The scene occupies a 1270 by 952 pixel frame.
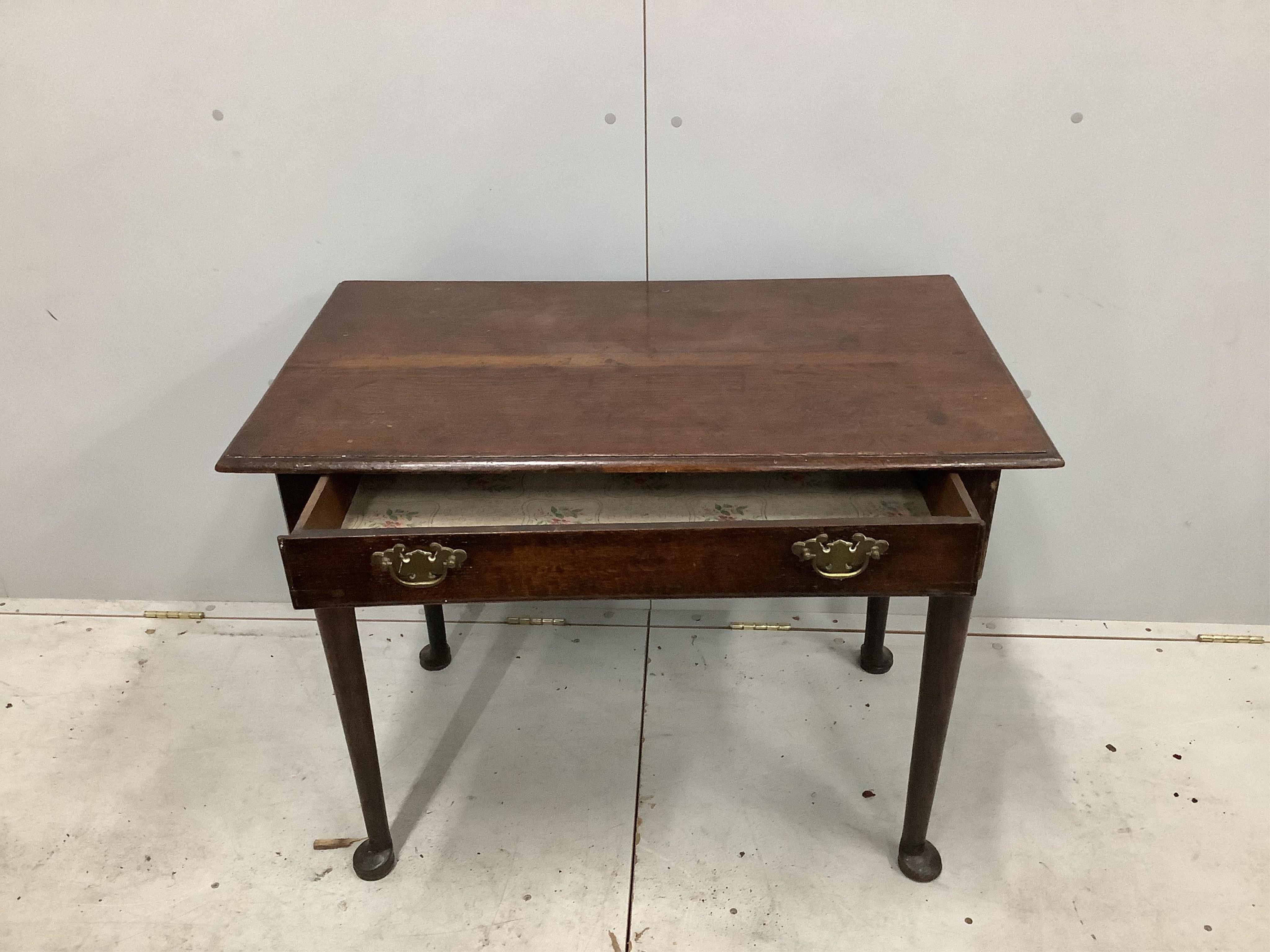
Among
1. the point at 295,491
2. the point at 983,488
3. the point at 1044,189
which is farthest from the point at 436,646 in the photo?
the point at 1044,189

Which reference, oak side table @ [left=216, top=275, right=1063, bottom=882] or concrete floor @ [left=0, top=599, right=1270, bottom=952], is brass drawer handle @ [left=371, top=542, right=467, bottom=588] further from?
concrete floor @ [left=0, top=599, right=1270, bottom=952]

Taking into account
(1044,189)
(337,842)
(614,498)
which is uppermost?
(1044,189)

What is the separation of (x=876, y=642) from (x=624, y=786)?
537mm

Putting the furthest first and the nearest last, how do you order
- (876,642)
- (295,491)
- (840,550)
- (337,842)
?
(876,642)
(337,842)
(295,491)
(840,550)

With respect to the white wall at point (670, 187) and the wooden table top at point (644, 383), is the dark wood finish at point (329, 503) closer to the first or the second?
the wooden table top at point (644, 383)

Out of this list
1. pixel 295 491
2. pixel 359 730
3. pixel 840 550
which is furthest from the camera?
pixel 359 730

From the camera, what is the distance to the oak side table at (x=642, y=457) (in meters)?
1.14

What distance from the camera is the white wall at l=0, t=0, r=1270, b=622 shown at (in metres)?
1.51

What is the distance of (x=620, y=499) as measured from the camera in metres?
1.30

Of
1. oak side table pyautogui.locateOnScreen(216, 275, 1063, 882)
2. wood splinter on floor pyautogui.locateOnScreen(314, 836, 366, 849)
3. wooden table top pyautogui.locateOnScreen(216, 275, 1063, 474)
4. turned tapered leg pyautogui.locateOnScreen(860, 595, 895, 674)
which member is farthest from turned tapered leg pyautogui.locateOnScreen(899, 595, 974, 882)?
wood splinter on floor pyautogui.locateOnScreen(314, 836, 366, 849)

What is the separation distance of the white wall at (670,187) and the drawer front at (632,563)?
0.68m

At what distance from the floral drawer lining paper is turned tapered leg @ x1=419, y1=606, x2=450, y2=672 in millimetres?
574

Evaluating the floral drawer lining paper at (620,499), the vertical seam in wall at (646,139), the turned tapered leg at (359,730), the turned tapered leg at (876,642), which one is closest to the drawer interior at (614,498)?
the floral drawer lining paper at (620,499)

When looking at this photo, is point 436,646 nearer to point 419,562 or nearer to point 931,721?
point 419,562
